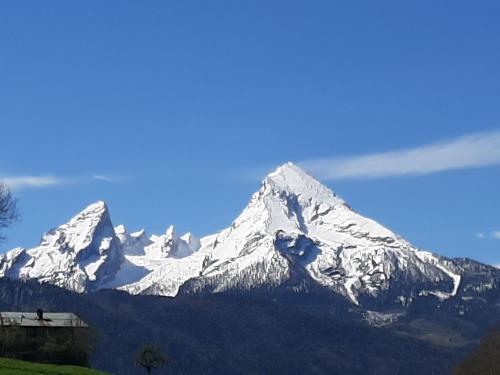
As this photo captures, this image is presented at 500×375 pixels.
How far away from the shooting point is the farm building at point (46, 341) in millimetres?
143750

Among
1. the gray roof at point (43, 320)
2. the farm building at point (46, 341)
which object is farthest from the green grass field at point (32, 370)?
the gray roof at point (43, 320)

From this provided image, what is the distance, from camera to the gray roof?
15175 centimetres

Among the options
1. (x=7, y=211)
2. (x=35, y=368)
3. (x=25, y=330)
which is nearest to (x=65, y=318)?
(x=25, y=330)

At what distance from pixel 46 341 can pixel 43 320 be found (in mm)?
8602

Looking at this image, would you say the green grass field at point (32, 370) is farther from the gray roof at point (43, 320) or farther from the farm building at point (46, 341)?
the gray roof at point (43, 320)

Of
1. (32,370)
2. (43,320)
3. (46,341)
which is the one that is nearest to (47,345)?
(46,341)

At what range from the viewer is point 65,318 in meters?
157

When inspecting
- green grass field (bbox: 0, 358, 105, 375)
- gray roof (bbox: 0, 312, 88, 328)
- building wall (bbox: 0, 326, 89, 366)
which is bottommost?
green grass field (bbox: 0, 358, 105, 375)

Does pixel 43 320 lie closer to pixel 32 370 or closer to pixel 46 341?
pixel 46 341

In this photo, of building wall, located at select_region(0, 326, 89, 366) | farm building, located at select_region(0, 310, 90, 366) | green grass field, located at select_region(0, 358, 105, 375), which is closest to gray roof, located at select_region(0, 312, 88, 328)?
farm building, located at select_region(0, 310, 90, 366)

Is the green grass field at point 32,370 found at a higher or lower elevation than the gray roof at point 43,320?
lower

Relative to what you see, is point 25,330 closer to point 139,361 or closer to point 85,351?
point 85,351

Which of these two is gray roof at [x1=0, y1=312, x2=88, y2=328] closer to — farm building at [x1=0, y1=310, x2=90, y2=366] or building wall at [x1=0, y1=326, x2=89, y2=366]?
farm building at [x1=0, y1=310, x2=90, y2=366]

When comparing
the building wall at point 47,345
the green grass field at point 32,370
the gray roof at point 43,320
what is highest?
the gray roof at point 43,320
